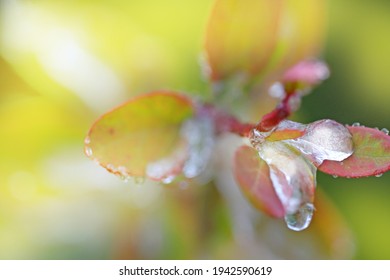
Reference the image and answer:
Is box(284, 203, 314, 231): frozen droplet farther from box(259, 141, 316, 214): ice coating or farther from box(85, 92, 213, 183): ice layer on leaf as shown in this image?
box(85, 92, 213, 183): ice layer on leaf

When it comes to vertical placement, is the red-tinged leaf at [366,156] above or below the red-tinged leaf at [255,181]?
below

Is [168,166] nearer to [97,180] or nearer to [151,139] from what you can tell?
[151,139]

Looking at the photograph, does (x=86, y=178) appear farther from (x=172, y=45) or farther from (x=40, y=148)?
(x=172, y=45)

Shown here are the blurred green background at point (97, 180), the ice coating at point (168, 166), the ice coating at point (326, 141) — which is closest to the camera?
the ice coating at point (326, 141)

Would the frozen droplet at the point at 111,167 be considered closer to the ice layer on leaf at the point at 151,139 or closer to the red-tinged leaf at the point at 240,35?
the ice layer on leaf at the point at 151,139

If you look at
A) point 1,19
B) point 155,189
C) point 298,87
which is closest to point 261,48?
point 298,87

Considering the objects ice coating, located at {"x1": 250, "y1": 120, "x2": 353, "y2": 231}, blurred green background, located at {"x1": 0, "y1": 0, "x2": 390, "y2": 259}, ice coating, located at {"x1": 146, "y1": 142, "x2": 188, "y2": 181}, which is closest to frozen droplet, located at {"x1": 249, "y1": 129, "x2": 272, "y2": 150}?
ice coating, located at {"x1": 250, "y1": 120, "x2": 353, "y2": 231}

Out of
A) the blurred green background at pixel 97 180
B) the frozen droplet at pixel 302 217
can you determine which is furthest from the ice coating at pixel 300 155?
the blurred green background at pixel 97 180
